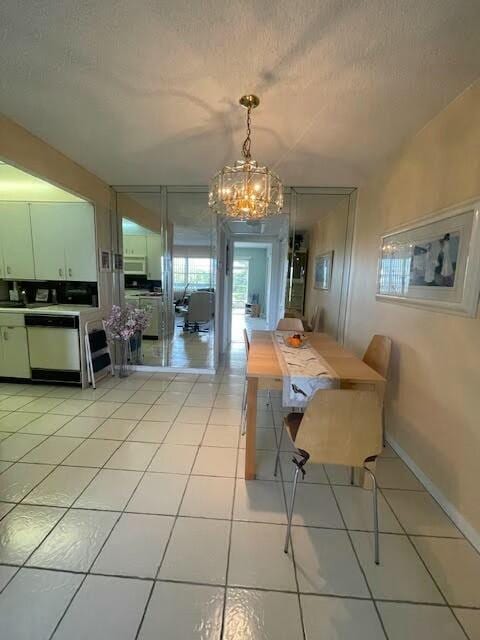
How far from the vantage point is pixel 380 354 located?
90.6 inches

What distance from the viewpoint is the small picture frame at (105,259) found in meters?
3.53

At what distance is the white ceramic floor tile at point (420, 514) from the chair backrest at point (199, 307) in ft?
14.0

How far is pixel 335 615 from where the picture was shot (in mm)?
1140

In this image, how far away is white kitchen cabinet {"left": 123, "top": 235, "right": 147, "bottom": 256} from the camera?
472 cm

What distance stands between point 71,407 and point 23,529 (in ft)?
4.85

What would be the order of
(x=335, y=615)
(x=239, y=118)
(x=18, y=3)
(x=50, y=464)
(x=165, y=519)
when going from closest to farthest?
1. (x=335, y=615)
2. (x=18, y=3)
3. (x=165, y=519)
4. (x=50, y=464)
5. (x=239, y=118)

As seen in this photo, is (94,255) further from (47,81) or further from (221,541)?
(221,541)

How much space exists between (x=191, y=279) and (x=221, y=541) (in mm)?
4333

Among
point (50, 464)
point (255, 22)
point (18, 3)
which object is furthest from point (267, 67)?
point (50, 464)

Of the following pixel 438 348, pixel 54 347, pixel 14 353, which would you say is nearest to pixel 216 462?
pixel 438 348

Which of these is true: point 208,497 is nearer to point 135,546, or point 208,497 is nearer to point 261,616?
point 135,546

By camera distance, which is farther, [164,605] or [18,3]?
[18,3]

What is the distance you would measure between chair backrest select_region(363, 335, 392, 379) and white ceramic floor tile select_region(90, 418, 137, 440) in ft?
7.13

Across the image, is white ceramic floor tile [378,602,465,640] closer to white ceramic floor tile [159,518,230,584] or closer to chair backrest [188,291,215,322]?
white ceramic floor tile [159,518,230,584]
